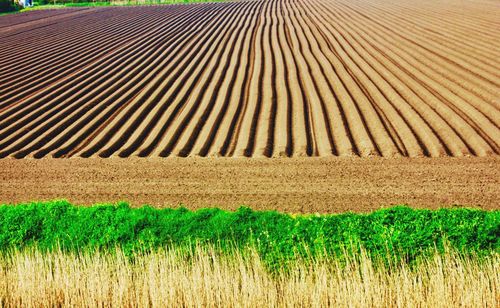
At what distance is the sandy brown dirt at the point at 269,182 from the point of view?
865 centimetres

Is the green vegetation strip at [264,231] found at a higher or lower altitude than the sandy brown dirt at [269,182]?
higher

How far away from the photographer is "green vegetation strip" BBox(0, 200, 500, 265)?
6039mm

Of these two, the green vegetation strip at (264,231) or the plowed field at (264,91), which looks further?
the plowed field at (264,91)

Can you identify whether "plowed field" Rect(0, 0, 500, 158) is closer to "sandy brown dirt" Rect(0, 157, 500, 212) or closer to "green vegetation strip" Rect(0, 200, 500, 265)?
"sandy brown dirt" Rect(0, 157, 500, 212)

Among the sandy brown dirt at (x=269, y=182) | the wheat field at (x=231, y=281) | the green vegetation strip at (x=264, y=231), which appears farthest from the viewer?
the sandy brown dirt at (x=269, y=182)

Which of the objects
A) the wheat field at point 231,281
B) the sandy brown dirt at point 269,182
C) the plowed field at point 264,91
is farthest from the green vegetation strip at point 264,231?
the plowed field at point 264,91

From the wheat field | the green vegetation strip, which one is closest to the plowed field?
the green vegetation strip

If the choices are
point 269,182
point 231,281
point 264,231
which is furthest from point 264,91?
point 231,281

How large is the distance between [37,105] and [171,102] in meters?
4.92

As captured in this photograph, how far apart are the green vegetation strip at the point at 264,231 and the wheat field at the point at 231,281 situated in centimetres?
17

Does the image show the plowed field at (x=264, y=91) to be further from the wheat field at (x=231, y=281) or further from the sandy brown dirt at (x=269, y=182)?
the wheat field at (x=231, y=281)

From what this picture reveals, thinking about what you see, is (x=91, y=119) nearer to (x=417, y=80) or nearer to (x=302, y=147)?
(x=302, y=147)

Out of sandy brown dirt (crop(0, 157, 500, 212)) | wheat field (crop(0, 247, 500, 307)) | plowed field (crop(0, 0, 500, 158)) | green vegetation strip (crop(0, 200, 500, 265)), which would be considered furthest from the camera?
plowed field (crop(0, 0, 500, 158))

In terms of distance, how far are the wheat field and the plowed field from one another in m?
4.88
